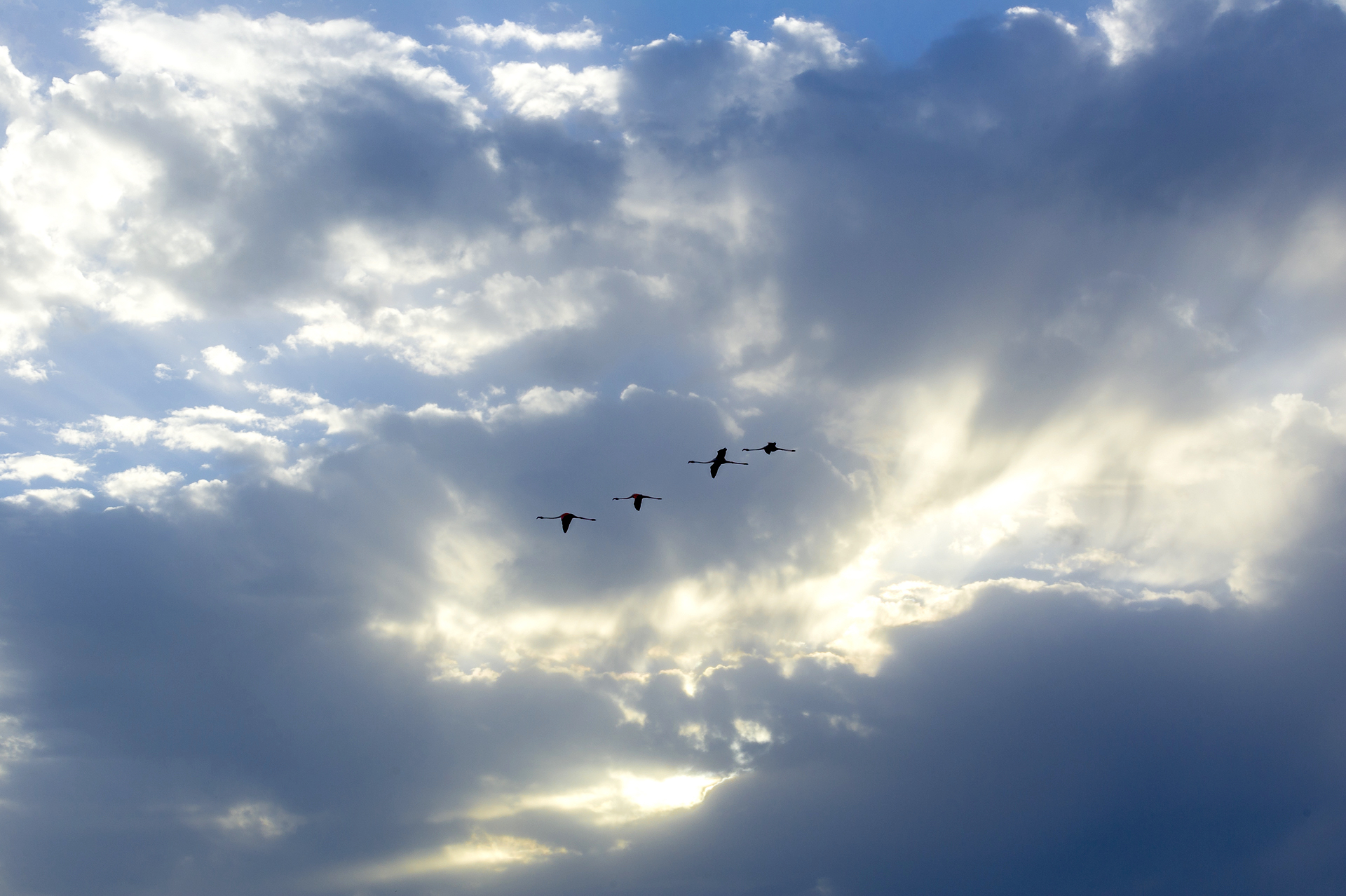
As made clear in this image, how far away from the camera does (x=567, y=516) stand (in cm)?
10038

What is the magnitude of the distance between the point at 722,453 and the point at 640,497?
8398 millimetres

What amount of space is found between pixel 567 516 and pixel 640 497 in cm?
943

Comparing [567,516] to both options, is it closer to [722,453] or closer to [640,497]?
[640,497]

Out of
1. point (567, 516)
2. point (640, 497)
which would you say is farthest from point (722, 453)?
point (567, 516)

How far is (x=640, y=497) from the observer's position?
94.5 meters

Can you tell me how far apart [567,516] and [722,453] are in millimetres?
16117

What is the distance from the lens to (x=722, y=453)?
315ft
